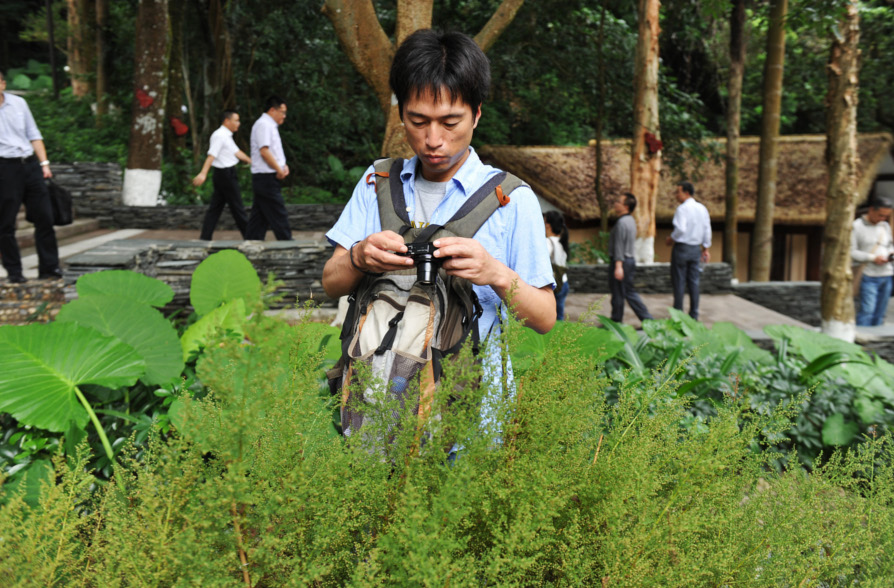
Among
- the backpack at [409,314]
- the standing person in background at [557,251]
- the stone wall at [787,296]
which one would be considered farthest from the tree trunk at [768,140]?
the backpack at [409,314]

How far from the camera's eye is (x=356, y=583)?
34.2 inches

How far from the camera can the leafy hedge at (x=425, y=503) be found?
88cm

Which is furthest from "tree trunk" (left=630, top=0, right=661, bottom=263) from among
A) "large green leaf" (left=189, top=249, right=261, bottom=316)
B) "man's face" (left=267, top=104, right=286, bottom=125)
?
"large green leaf" (left=189, top=249, right=261, bottom=316)

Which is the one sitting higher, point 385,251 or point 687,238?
point 385,251

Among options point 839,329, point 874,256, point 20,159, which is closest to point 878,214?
point 874,256

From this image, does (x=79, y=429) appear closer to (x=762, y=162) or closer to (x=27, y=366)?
(x=27, y=366)

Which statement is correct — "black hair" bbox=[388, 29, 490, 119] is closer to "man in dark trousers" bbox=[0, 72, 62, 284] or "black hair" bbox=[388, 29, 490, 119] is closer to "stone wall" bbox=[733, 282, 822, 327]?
"man in dark trousers" bbox=[0, 72, 62, 284]

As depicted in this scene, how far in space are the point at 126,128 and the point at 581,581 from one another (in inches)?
655

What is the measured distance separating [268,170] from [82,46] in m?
14.5

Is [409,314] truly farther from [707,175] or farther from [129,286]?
[707,175]

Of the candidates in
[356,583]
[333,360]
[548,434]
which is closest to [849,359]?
[333,360]

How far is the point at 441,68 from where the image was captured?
1.41 metres

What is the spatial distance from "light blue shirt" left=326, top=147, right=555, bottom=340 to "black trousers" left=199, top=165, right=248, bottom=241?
655 centimetres

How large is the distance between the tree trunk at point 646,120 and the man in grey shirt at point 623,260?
129 inches
